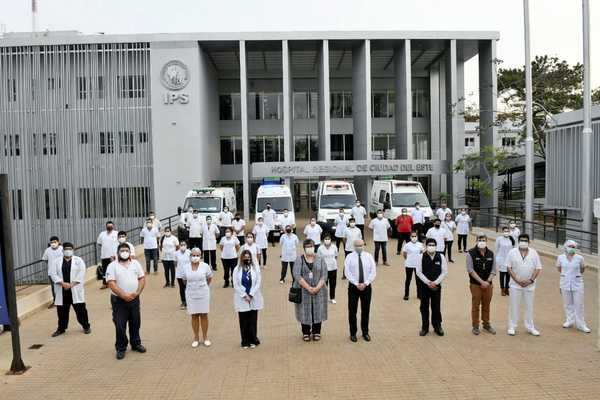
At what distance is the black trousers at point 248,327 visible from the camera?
8562 mm

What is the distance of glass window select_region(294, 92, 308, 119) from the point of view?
42281 millimetres

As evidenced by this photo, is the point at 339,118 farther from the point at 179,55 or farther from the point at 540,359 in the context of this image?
the point at 540,359

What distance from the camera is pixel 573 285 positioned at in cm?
938

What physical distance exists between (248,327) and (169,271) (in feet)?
20.9

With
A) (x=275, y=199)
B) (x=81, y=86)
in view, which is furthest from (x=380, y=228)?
(x=81, y=86)

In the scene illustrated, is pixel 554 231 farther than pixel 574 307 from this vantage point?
Yes

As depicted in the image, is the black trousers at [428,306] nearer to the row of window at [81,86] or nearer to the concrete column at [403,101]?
the concrete column at [403,101]

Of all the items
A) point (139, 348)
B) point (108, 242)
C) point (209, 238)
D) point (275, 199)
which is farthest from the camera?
point (275, 199)

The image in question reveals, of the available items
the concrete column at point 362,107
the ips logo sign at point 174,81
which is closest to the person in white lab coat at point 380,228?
the concrete column at point 362,107

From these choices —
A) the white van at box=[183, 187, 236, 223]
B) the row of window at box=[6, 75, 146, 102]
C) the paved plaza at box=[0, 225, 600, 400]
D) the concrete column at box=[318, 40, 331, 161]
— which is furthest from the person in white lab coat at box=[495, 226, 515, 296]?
the row of window at box=[6, 75, 146, 102]

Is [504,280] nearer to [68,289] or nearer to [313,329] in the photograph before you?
[313,329]

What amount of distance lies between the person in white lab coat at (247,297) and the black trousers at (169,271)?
590cm

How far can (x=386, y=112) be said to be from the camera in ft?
141

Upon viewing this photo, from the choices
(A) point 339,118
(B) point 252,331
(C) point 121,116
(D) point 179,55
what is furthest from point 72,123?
(B) point 252,331
